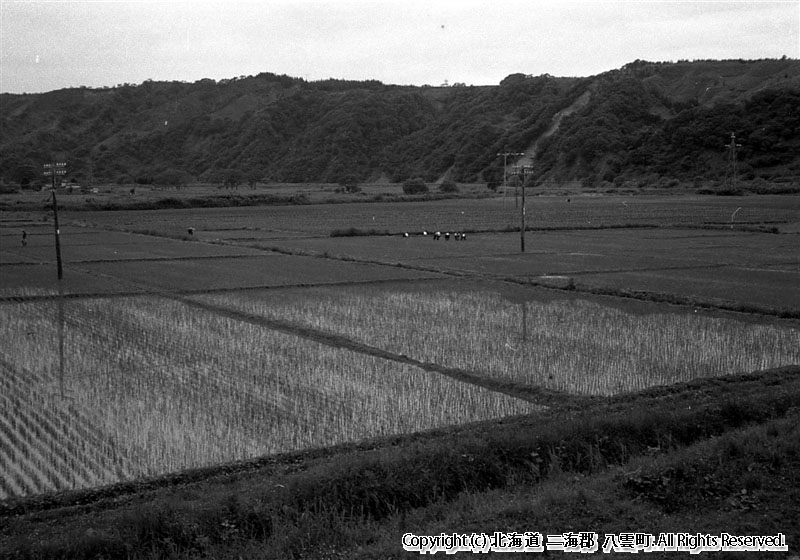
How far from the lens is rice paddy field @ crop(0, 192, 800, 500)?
779cm

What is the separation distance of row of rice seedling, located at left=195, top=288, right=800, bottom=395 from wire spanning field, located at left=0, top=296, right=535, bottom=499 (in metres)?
1.13

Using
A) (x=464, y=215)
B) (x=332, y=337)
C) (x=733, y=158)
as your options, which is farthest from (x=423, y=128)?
(x=332, y=337)

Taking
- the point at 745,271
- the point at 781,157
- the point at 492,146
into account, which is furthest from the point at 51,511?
the point at 492,146

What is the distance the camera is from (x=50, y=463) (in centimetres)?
683

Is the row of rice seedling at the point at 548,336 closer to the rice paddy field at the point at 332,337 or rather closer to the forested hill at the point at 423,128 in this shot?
the rice paddy field at the point at 332,337

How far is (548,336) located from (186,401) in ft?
19.1

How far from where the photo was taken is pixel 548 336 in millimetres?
12438

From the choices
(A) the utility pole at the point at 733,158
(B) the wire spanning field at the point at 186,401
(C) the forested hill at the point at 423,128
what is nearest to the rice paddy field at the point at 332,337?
(B) the wire spanning field at the point at 186,401

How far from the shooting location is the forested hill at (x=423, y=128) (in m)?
68.1

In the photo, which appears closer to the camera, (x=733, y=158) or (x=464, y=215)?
(x=464, y=215)

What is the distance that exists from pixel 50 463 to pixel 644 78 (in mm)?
99023

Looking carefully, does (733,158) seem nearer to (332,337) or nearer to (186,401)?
(332,337)

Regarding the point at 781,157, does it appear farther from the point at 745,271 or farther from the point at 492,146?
the point at 745,271

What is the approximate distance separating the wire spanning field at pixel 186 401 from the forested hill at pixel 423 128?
2270 inches
